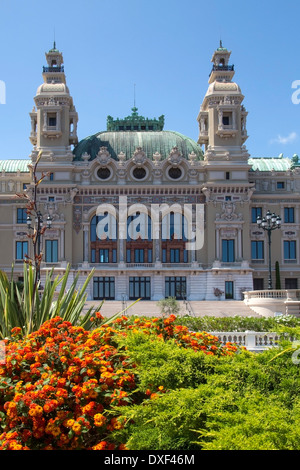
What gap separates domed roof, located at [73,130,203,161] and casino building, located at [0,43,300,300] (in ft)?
1.77

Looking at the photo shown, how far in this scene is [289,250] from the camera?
6281 centimetres

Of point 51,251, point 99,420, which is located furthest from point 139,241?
point 99,420

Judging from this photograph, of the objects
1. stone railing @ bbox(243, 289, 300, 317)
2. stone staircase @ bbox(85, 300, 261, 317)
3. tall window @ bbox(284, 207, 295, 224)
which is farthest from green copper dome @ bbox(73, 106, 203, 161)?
stone railing @ bbox(243, 289, 300, 317)

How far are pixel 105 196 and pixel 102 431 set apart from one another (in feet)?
175

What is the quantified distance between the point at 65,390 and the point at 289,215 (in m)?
58.1

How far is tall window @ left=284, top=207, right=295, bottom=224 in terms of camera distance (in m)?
63.3

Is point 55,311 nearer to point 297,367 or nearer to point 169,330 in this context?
point 169,330

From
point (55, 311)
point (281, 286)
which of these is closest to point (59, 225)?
point (281, 286)

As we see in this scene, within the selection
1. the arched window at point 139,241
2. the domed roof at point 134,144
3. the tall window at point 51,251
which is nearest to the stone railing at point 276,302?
the arched window at point 139,241

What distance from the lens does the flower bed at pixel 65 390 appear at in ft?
27.1

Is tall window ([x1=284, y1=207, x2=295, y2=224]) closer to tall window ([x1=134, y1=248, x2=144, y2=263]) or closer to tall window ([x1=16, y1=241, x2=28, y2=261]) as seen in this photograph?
tall window ([x1=134, y1=248, x2=144, y2=263])
